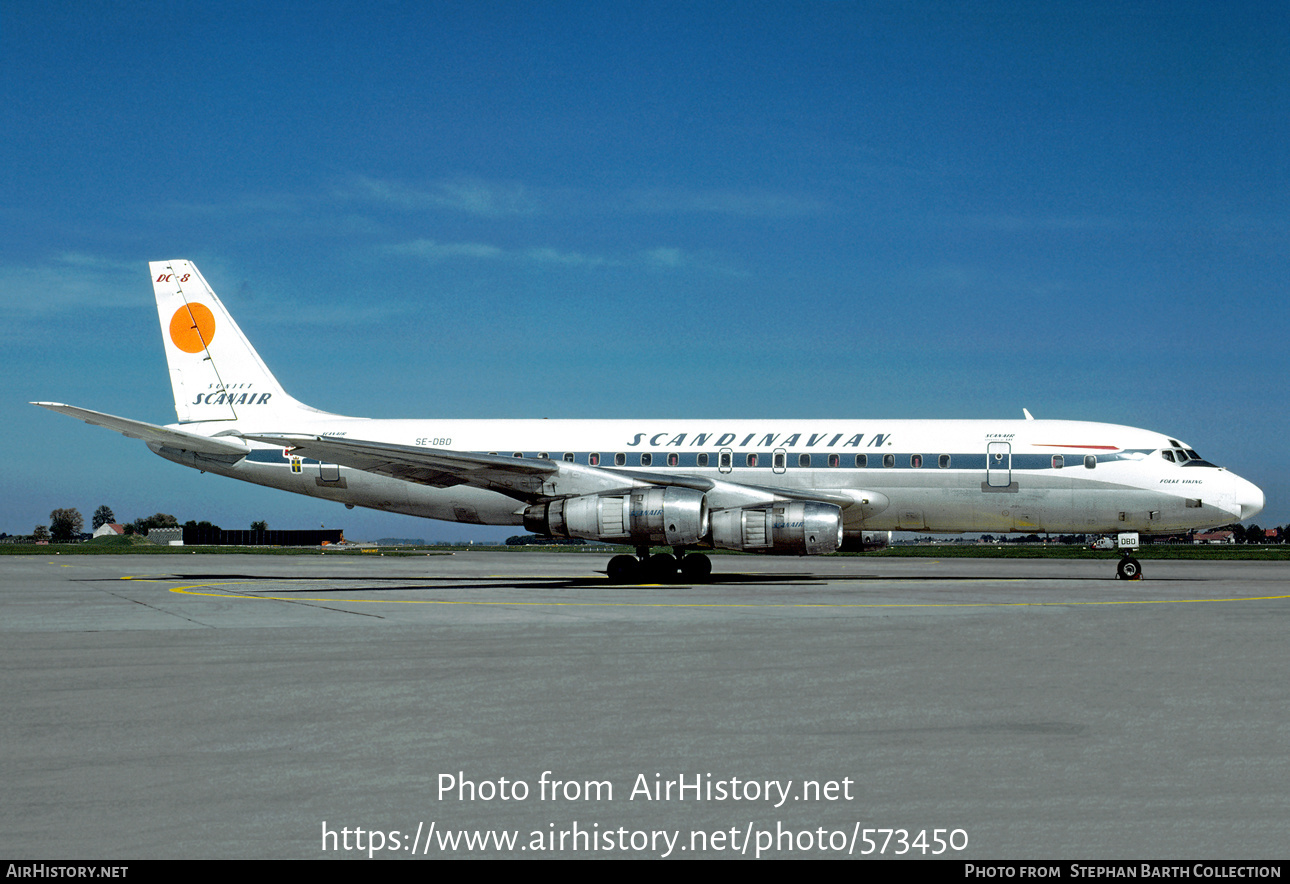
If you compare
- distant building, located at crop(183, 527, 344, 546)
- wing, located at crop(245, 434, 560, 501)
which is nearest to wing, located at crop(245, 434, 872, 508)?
wing, located at crop(245, 434, 560, 501)

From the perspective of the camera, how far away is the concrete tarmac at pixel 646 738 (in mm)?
5211

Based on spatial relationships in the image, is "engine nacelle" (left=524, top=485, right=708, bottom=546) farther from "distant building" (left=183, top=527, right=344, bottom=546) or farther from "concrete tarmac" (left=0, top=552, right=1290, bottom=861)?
"distant building" (left=183, top=527, right=344, bottom=546)

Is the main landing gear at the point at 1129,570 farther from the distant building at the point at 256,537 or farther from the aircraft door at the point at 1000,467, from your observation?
the distant building at the point at 256,537

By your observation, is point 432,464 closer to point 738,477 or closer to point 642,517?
point 642,517

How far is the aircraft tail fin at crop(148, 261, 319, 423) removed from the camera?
1268 inches

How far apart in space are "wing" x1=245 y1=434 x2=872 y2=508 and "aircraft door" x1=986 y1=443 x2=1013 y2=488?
3236mm

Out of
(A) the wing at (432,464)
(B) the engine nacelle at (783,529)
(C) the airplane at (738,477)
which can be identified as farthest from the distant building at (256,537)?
(B) the engine nacelle at (783,529)

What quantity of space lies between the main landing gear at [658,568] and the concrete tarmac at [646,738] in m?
11.3

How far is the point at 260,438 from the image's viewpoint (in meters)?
24.7

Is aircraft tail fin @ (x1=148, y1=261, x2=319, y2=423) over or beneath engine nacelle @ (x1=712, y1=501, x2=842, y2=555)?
over

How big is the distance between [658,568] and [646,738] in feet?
66.2
